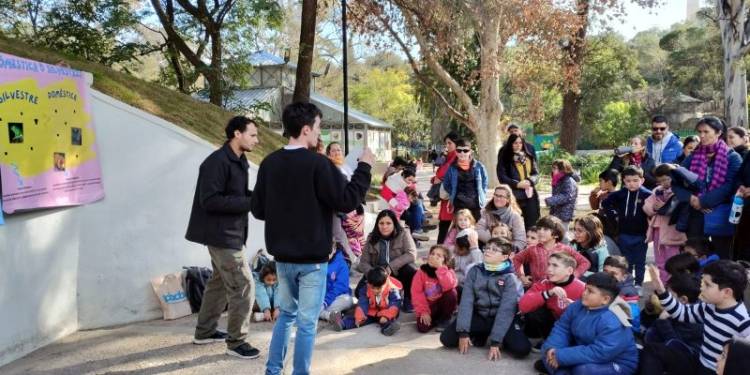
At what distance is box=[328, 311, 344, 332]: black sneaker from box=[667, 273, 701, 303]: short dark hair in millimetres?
2619

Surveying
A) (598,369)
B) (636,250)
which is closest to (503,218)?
(636,250)

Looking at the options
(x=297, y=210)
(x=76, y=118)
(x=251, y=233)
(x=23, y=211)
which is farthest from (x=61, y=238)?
(x=297, y=210)

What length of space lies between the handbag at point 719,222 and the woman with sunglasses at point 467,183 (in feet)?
7.45

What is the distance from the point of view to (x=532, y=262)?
521 cm

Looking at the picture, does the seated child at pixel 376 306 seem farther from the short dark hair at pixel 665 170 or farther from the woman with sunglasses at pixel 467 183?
the short dark hair at pixel 665 170

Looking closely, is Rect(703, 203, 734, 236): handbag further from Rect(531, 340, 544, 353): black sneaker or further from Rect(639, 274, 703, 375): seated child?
Rect(531, 340, 544, 353): black sneaker

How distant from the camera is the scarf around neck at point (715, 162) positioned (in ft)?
17.1

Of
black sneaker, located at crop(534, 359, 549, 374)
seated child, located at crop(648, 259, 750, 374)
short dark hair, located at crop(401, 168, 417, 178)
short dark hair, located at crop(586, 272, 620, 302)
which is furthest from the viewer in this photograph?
short dark hair, located at crop(401, 168, 417, 178)

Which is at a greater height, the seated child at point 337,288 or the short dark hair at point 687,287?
the short dark hair at point 687,287

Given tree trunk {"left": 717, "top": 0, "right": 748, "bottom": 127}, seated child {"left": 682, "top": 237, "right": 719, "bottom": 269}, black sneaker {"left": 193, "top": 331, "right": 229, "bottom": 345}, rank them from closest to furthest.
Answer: black sneaker {"left": 193, "top": 331, "right": 229, "bottom": 345}, seated child {"left": 682, "top": 237, "right": 719, "bottom": 269}, tree trunk {"left": 717, "top": 0, "right": 748, "bottom": 127}

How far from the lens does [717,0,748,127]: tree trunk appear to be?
15312mm

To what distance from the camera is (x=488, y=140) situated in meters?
18.8

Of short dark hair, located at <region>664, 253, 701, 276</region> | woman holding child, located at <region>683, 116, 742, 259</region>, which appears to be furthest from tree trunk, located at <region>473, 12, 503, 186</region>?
short dark hair, located at <region>664, 253, 701, 276</region>

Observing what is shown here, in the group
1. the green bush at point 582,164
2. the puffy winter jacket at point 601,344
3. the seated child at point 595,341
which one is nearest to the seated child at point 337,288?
the seated child at point 595,341
